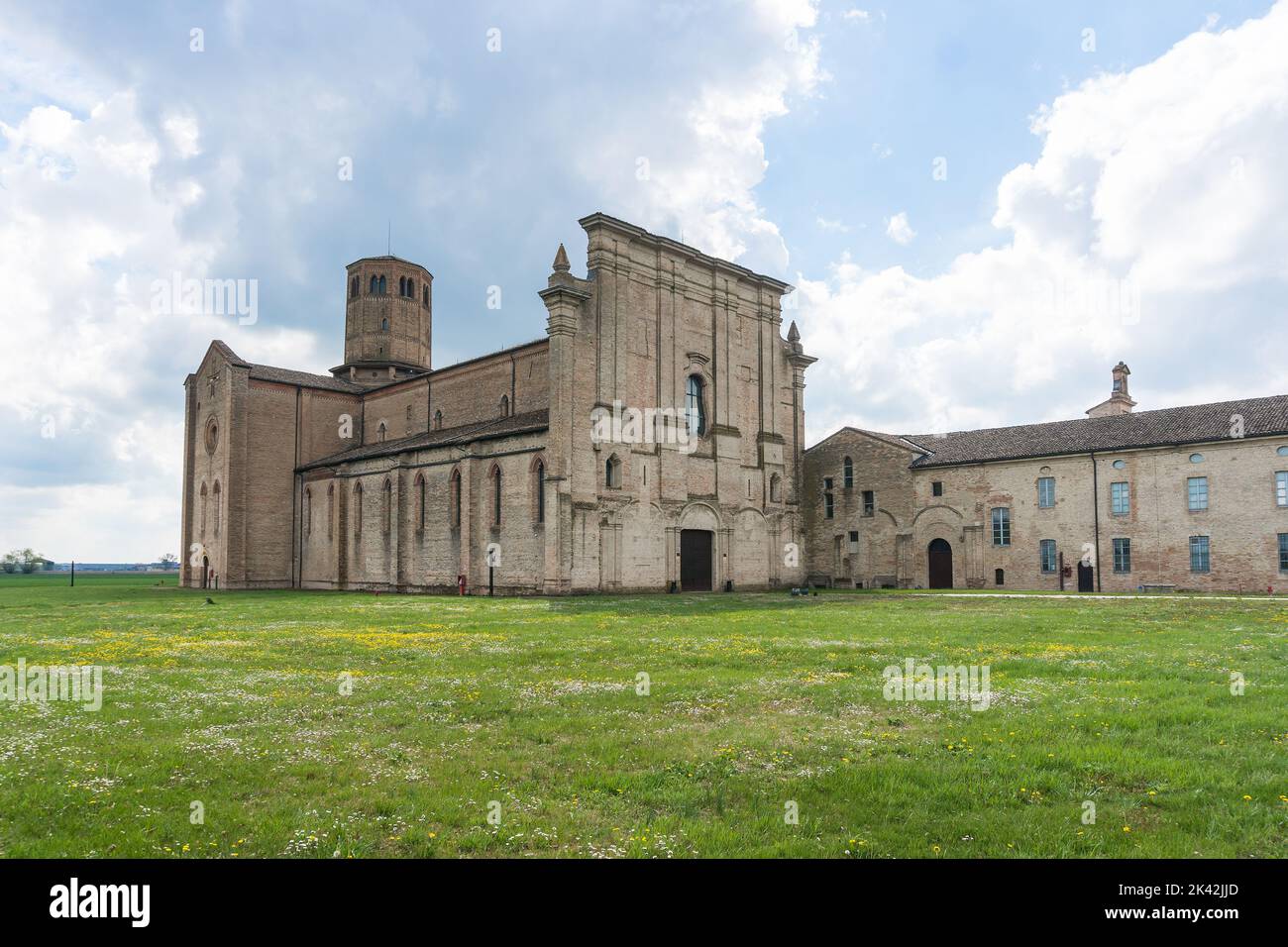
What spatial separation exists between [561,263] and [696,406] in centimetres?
1041

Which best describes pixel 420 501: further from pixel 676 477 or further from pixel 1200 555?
pixel 1200 555

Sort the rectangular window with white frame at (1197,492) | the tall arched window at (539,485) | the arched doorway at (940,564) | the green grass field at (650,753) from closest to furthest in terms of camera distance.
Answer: the green grass field at (650,753)
the tall arched window at (539,485)
the rectangular window with white frame at (1197,492)
the arched doorway at (940,564)

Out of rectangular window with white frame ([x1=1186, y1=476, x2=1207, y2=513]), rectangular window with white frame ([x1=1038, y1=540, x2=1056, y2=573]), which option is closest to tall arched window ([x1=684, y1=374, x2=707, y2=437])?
rectangular window with white frame ([x1=1038, y1=540, x2=1056, y2=573])

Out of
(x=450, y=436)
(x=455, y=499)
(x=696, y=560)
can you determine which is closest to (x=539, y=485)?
(x=455, y=499)

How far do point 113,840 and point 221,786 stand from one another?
1263 millimetres

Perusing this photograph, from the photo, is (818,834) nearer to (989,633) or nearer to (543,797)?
A: (543,797)

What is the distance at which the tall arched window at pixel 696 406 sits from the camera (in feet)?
142

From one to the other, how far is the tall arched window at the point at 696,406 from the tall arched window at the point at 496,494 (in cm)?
1010

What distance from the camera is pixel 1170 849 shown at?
550cm

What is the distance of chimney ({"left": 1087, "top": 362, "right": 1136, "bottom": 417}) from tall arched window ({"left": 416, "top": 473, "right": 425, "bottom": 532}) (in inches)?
1615

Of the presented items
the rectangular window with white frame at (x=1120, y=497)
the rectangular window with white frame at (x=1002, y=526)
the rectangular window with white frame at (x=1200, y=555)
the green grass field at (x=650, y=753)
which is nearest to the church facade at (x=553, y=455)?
the rectangular window with white frame at (x=1002, y=526)

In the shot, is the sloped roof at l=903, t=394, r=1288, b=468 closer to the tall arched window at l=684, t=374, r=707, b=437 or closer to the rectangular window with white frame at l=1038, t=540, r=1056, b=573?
the rectangular window with white frame at l=1038, t=540, r=1056, b=573

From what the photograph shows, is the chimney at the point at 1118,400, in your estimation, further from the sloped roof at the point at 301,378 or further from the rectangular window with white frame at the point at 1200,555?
the sloped roof at the point at 301,378
